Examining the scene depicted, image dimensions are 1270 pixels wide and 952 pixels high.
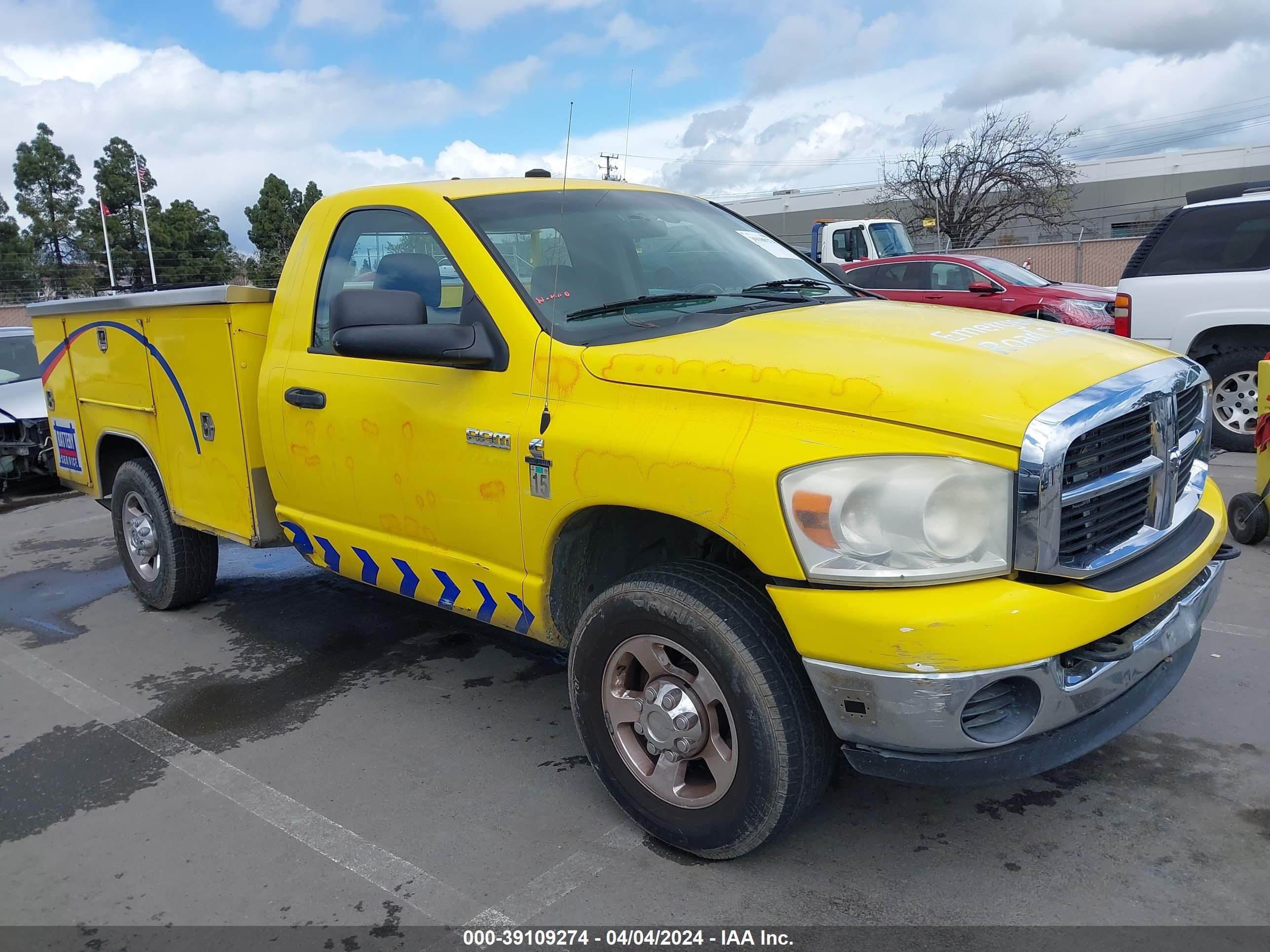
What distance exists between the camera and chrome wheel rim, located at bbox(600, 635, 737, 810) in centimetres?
271

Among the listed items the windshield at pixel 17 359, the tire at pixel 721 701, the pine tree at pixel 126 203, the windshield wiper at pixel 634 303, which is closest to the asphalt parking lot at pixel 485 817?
the tire at pixel 721 701

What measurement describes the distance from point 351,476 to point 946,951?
8.36 feet

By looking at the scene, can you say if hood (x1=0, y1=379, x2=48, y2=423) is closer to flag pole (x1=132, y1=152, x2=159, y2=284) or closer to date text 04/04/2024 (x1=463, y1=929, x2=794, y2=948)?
date text 04/04/2024 (x1=463, y1=929, x2=794, y2=948)

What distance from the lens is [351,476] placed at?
12.2 feet

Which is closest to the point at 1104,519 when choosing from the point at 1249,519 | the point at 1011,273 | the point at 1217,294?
the point at 1249,519

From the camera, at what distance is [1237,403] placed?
25.1 ft

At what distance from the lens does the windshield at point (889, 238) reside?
56.8 ft

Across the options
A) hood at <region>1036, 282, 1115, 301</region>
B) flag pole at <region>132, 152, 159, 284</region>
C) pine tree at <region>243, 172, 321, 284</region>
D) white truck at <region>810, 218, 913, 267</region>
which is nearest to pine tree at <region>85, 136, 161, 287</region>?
flag pole at <region>132, 152, 159, 284</region>

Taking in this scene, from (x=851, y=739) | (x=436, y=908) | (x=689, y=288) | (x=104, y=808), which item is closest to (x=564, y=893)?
(x=436, y=908)

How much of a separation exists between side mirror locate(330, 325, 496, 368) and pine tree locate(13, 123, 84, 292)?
46.5m

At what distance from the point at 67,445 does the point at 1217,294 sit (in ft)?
26.6

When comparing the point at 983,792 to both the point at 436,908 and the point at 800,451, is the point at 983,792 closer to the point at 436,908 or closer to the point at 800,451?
the point at 800,451

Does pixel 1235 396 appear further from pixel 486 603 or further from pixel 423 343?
pixel 423 343

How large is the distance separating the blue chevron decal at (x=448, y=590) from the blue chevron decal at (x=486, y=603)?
11 centimetres
